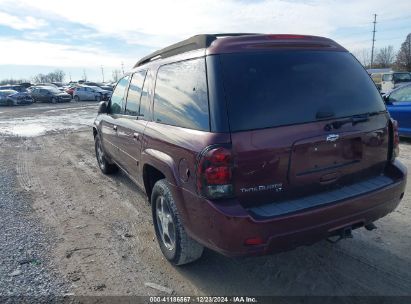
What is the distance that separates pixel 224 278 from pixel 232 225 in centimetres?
99

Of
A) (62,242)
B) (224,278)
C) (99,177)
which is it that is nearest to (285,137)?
(224,278)

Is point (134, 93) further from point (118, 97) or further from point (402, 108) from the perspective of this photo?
point (402, 108)

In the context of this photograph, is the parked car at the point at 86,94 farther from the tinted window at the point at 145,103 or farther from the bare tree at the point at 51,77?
the bare tree at the point at 51,77

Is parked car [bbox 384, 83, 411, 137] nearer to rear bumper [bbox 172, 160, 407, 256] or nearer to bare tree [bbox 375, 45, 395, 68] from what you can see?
rear bumper [bbox 172, 160, 407, 256]

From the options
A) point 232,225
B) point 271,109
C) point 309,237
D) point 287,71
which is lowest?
point 309,237

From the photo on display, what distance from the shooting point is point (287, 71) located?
2.80 m

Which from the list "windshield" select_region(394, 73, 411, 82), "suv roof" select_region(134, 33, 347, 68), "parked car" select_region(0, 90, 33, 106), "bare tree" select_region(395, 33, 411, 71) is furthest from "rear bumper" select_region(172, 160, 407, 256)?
"bare tree" select_region(395, 33, 411, 71)

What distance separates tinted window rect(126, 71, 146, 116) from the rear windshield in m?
1.82

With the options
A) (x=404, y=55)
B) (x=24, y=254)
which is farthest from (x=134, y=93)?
(x=404, y=55)

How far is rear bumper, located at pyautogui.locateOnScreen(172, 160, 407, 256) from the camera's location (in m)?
2.49

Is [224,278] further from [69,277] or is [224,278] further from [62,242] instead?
[62,242]

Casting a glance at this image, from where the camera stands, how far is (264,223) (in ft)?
8.16

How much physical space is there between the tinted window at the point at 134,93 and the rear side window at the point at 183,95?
630mm

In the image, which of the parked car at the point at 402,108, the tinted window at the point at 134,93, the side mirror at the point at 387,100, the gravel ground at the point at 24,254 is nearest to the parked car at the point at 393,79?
the parked car at the point at 402,108
